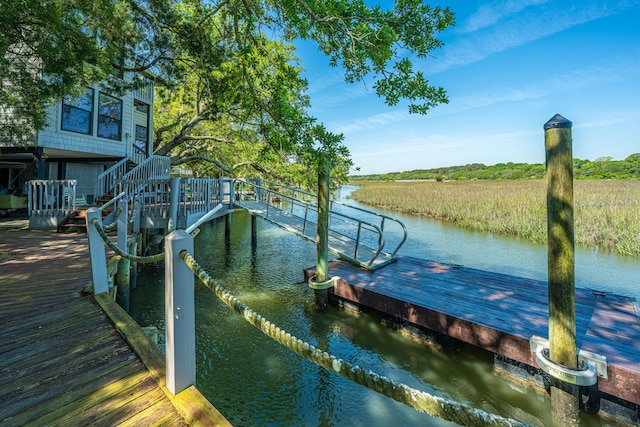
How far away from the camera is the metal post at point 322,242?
254 inches

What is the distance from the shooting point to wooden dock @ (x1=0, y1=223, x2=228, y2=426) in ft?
6.81

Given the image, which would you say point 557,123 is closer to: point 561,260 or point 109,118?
point 561,260

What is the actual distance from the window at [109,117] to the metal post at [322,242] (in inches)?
465

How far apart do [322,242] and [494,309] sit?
345 centimetres

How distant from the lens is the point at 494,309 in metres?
5.02

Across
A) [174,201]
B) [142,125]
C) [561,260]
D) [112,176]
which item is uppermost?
[142,125]

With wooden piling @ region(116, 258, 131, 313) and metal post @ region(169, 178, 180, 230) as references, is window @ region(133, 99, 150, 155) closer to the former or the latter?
metal post @ region(169, 178, 180, 230)

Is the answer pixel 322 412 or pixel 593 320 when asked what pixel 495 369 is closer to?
pixel 593 320

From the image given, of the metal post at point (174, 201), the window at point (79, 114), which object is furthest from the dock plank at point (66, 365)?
the window at point (79, 114)

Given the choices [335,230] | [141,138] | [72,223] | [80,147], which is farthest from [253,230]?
[141,138]

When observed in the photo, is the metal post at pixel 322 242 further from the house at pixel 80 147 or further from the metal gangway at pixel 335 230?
the house at pixel 80 147

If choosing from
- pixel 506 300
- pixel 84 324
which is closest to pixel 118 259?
pixel 84 324

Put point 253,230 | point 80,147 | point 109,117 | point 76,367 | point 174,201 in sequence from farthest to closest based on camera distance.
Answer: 1. point 253,230
2. point 109,117
3. point 80,147
4. point 174,201
5. point 76,367

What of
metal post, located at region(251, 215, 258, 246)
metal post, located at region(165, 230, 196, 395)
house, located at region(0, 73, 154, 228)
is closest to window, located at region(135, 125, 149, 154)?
house, located at region(0, 73, 154, 228)
